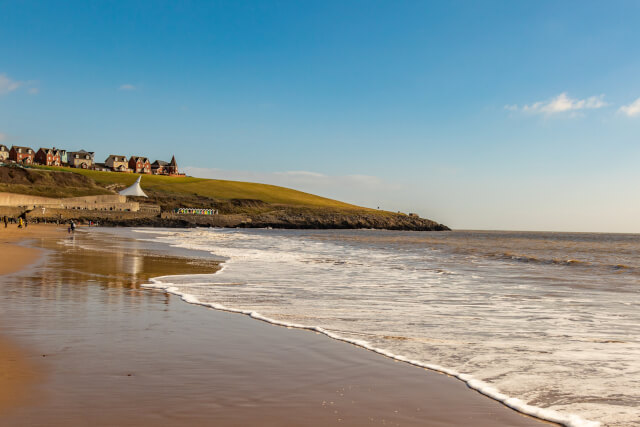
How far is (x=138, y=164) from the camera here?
19250cm

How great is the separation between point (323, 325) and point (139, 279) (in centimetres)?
A: 855

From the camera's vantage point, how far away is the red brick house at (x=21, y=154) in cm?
16250

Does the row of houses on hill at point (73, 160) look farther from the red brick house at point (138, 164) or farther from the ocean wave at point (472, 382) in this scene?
the ocean wave at point (472, 382)

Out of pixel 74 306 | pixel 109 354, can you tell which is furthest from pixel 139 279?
pixel 109 354

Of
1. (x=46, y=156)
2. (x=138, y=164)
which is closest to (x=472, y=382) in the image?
(x=46, y=156)

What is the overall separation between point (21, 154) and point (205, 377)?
185177 mm

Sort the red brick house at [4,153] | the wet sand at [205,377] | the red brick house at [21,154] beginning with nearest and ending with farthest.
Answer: the wet sand at [205,377] < the red brick house at [4,153] < the red brick house at [21,154]

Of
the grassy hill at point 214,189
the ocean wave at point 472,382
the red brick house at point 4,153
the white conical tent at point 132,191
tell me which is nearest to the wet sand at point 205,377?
the ocean wave at point 472,382

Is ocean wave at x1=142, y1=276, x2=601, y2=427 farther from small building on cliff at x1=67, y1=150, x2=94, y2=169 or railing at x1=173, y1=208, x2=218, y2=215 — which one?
small building on cliff at x1=67, y1=150, x2=94, y2=169

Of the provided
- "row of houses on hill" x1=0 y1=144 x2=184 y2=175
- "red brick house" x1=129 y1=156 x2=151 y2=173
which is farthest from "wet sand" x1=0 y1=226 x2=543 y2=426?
"red brick house" x1=129 y1=156 x2=151 y2=173

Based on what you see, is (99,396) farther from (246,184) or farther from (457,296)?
(246,184)

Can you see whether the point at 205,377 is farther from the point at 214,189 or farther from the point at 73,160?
the point at 73,160

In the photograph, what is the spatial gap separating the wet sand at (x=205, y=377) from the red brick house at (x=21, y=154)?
178151mm

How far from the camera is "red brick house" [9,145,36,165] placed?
6398 inches
